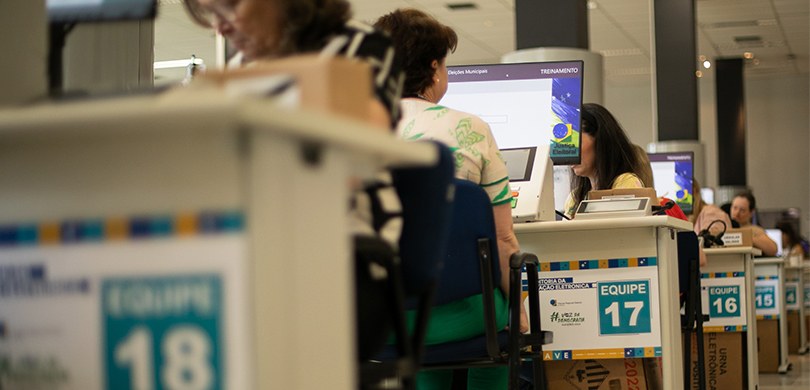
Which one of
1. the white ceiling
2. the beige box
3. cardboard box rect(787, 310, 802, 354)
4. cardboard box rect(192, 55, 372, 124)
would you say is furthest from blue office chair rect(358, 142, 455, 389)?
the white ceiling

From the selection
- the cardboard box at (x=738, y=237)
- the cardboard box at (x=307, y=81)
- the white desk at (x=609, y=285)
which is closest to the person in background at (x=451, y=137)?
the white desk at (x=609, y=285)

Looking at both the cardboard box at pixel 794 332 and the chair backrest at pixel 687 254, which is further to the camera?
the cardboard box at pixel 794 332

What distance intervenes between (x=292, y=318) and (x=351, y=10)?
0.75 m

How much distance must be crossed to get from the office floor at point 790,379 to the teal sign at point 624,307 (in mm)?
3478

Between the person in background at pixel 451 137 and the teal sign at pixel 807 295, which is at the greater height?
the person in background at pixel 451 137

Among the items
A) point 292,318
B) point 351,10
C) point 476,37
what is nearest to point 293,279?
point 292,318

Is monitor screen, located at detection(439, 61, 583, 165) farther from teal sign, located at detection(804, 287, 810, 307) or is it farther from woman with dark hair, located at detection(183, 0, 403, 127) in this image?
teal sign, located at detection(804, 287, 810, 307)

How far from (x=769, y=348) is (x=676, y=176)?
185 centimetres

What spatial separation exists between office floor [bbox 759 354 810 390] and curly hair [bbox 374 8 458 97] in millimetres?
4206

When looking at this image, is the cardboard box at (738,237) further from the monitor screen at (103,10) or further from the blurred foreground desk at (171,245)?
the blurred foreground desk at (171,245)

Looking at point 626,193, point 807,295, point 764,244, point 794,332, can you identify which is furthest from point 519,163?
point 807,295

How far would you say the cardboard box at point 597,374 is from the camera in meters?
3.17

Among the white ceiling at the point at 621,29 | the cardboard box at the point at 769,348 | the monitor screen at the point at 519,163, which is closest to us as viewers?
the monitor screen at the point at 519,163

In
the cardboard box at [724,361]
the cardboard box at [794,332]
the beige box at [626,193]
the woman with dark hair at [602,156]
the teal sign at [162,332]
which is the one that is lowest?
the cardboard box at [794,332]
